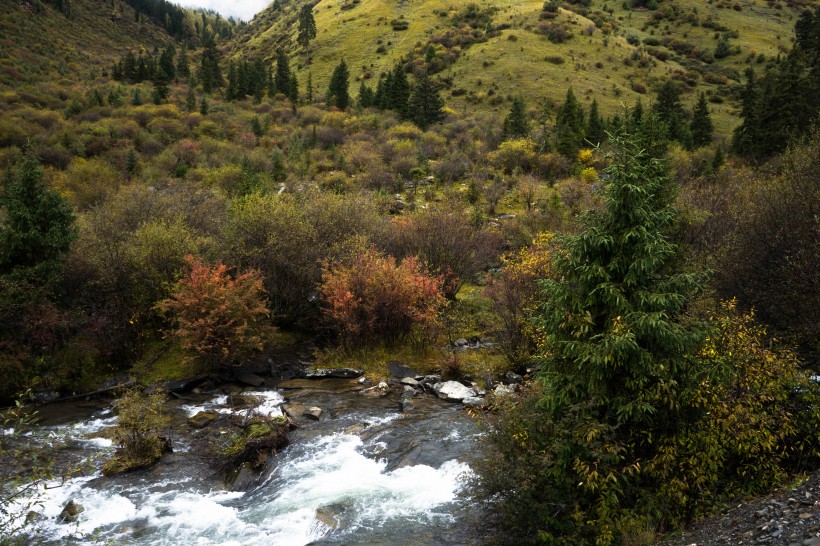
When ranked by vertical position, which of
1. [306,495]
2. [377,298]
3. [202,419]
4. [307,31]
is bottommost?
[202,419]

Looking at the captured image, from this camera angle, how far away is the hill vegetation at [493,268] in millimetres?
9461

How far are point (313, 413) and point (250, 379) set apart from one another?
485cm

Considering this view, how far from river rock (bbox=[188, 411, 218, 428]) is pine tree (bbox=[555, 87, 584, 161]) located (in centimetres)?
4552

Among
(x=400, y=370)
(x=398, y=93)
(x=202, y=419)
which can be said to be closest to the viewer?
(x=202, y=419)

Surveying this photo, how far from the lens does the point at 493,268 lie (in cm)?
3080

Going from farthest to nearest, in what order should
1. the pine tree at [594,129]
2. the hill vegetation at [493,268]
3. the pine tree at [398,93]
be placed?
the pine tree at [398,93]
the pine tree at [594,129]
the hill vegetation at [493,268]

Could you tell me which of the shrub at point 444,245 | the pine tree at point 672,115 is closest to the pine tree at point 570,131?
the pine tree at point 672,115

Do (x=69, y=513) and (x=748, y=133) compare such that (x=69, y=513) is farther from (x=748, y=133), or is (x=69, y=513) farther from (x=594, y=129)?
(x=748, y=133)

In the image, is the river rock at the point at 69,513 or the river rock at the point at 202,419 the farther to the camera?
the river rock at the point at 202,419

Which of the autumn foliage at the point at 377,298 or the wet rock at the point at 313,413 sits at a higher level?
the autumn foliage at the point at 377,298

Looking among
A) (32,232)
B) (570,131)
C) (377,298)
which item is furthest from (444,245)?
(570,131)

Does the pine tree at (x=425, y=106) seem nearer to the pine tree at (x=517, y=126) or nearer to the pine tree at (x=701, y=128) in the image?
the pine tree at (x=517, y=126)

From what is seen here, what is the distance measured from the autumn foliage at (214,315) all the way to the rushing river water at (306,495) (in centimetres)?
458

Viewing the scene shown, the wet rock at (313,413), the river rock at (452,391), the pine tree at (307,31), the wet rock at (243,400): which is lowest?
the wet rock at (243,400)
